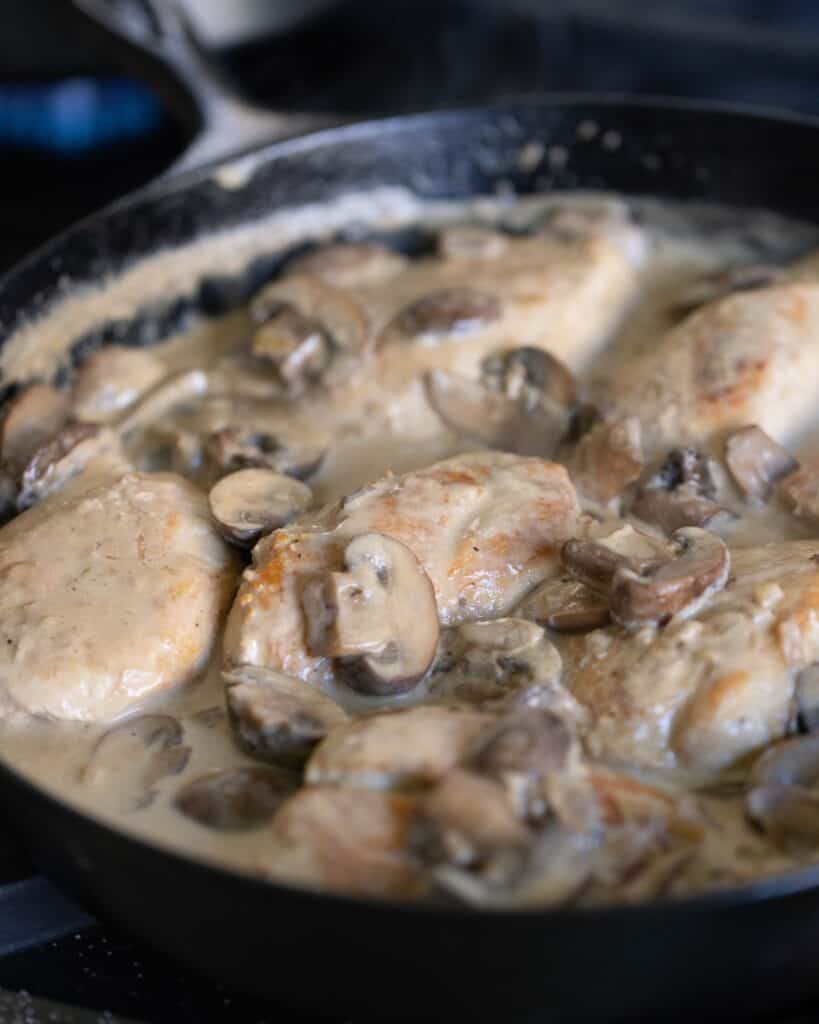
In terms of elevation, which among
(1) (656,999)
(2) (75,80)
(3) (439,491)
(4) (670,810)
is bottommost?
(1) (656,999)

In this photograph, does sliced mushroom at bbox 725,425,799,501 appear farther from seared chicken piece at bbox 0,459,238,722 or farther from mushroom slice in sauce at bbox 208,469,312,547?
seared chicken piece at bbox 0,459,238,722

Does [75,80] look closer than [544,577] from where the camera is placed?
No

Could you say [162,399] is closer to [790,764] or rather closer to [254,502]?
[254,502]

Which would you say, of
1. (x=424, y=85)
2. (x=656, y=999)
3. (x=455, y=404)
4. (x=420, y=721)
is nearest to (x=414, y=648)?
(x=420, y=721)

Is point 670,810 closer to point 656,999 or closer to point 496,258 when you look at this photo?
point 656,999

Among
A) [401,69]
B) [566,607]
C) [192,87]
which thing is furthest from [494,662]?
[401,69]

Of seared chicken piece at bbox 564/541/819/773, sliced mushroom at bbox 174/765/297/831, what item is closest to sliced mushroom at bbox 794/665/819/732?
seared chicken piece at bbox 564/541/819/773
